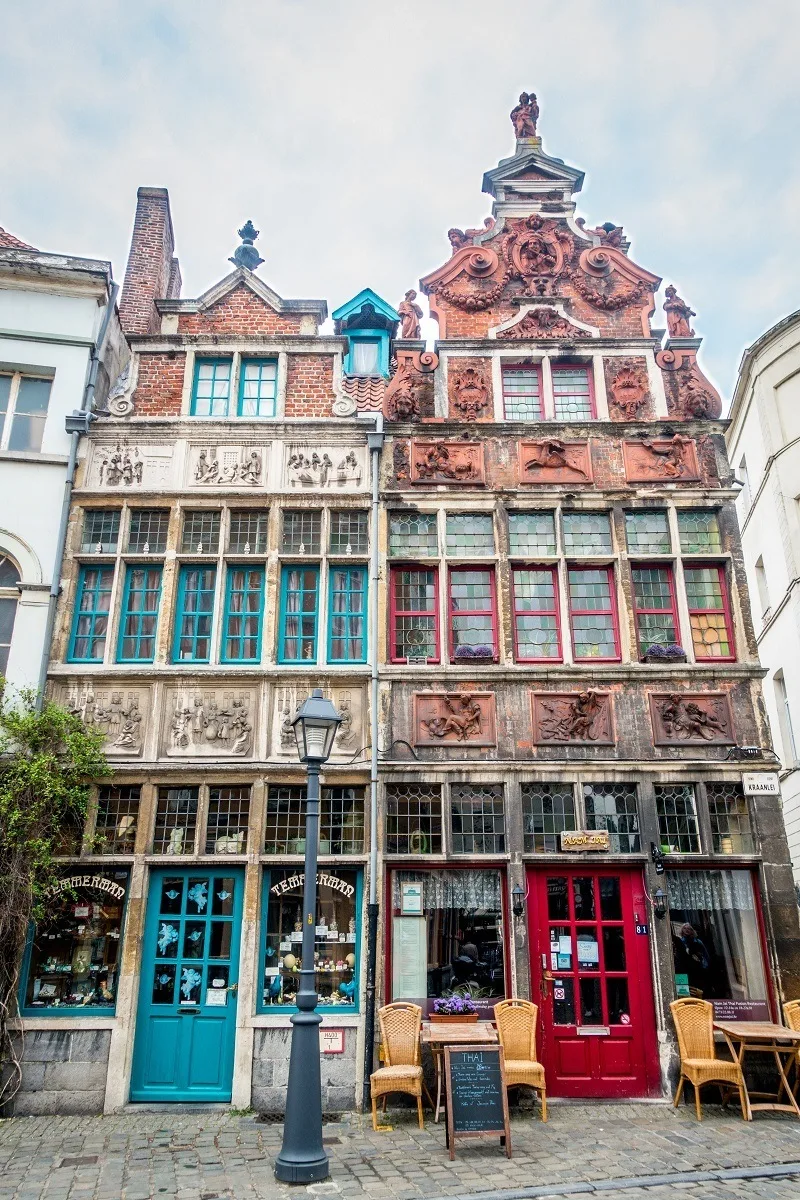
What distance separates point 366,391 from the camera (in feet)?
40.1

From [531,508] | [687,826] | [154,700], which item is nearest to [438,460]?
[531,508]

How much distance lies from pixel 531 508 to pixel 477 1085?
7040mm

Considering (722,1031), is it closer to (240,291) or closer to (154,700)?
(154,700)

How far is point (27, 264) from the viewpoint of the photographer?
39.7 feet

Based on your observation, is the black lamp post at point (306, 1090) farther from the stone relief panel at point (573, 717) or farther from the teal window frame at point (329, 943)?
the stone relief panel at point (573, 717)

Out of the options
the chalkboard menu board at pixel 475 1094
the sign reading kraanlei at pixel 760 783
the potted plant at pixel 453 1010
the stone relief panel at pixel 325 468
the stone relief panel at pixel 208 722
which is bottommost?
the chalkboard menu board at pixel 475 1094

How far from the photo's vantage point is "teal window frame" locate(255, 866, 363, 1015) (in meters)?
9.61

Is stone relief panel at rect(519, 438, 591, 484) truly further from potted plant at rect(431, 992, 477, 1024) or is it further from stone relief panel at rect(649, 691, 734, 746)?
potted plant at rect(431, 992, 477, 1024)

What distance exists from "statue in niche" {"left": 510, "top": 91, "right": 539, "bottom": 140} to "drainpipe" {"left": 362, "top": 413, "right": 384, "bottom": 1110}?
231 inches

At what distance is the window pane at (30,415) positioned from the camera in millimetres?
11781

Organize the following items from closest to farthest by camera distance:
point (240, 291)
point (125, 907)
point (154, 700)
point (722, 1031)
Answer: point (722, 1031)
point (125, 907)
point (154, 700)
point (240, 291)

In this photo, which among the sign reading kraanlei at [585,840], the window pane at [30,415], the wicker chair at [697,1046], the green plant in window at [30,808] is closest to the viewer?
the wicker chair at [697,1046]

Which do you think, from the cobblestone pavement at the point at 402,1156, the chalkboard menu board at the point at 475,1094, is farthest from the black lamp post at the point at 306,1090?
the chalkboard menu board at the point at 475,1094

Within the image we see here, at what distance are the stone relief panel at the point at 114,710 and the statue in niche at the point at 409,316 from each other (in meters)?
6.34
